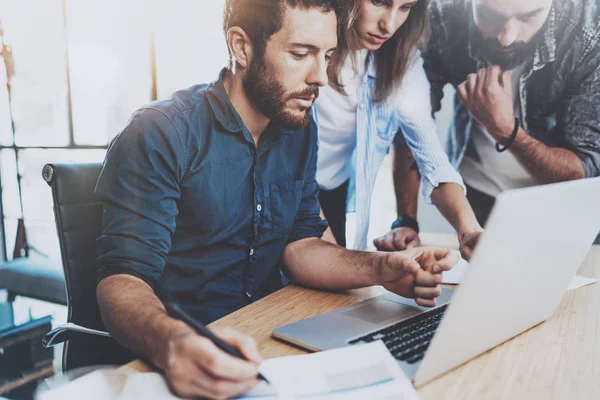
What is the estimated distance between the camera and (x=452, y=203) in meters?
1.80

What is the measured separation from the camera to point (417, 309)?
94 cm

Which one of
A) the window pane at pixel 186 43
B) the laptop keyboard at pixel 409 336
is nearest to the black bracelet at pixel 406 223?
the laptop keyboard at pixel 409 336

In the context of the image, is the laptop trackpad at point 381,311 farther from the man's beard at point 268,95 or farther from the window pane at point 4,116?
the window pane at point 4,116

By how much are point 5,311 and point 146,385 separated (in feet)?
6.39

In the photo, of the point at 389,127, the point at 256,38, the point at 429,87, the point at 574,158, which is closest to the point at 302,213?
the point at 256,38

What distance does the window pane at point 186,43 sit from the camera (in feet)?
9.12

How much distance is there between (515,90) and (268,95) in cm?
92

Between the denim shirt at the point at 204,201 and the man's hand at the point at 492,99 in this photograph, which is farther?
the man's hand at the point at 492,99

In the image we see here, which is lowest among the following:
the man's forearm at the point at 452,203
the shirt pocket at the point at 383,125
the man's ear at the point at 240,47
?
the man's forearm at the point at 452,203

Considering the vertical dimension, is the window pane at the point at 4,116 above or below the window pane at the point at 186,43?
below

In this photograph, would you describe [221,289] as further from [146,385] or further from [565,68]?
[565,68]

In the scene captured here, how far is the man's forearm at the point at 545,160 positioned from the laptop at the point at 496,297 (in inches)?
36.2

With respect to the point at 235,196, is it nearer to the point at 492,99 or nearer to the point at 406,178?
the point at 406,178

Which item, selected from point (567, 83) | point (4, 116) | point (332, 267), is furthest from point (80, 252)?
point (4, 116)
